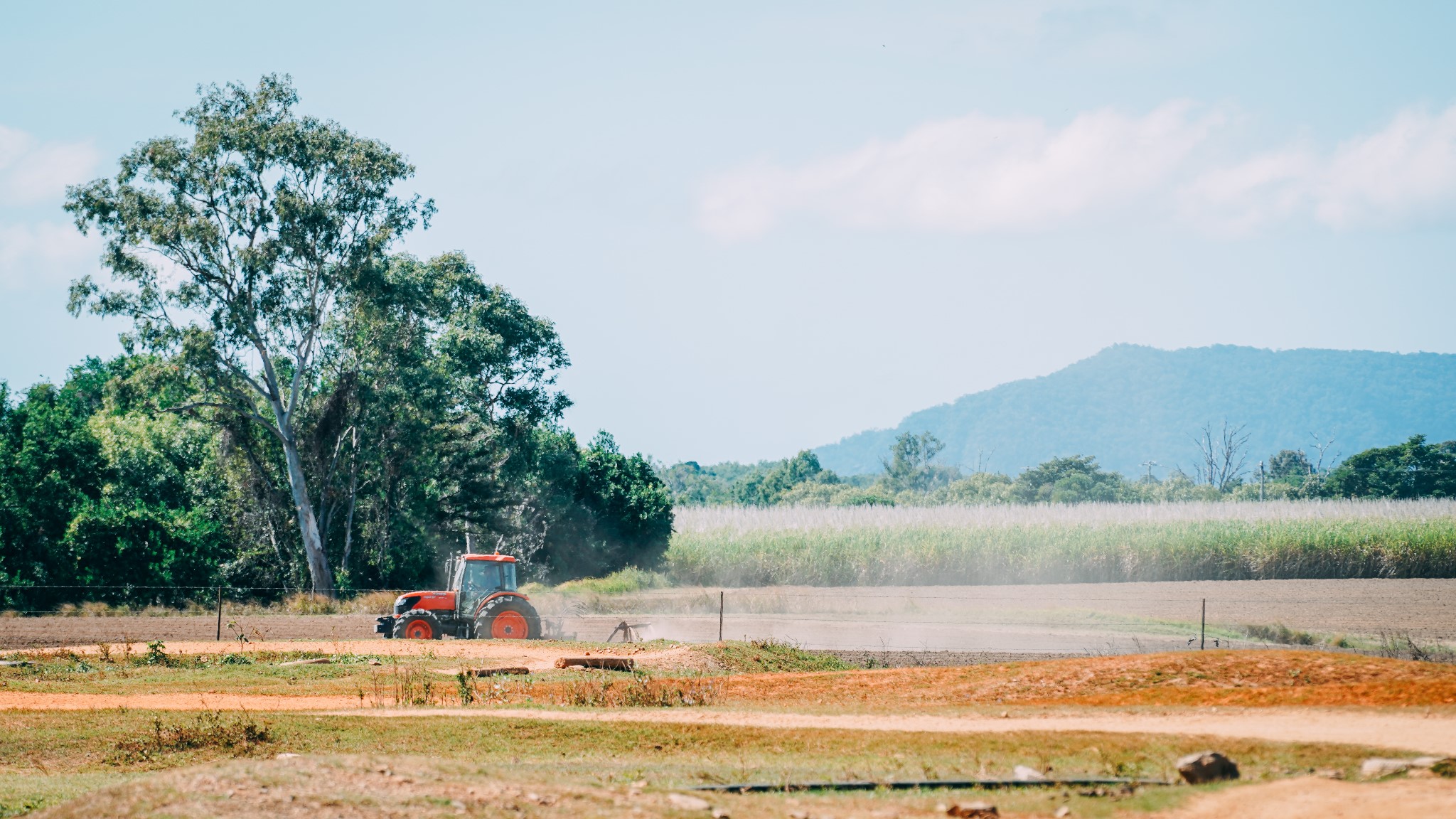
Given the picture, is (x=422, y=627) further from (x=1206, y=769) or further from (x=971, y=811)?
(x=1206, y=769)

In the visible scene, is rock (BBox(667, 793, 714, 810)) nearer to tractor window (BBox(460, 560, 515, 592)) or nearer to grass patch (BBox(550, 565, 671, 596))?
tractor window (BBox(460, 560, 515, 592))

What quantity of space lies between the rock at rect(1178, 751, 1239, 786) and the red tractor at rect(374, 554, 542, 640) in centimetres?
2054

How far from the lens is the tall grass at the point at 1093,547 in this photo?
4775 centimetres

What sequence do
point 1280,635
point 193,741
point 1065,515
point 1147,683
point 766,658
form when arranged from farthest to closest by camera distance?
point 1065,515, point 1280,635, point 766,658, point 1147,683, point 193,741

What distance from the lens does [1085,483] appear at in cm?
11744

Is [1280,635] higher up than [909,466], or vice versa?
[909,466]

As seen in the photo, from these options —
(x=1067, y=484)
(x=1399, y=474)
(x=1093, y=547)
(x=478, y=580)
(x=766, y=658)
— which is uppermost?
(x=1399, y=474)

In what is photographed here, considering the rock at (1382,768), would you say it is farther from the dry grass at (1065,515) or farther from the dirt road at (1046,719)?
the dry grass at (1065,515)

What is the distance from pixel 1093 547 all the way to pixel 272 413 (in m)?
33.3

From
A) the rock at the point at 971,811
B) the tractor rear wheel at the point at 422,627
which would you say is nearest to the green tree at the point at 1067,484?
the tractor rear wheel at the point at 422,627

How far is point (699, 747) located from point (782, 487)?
4697 inches

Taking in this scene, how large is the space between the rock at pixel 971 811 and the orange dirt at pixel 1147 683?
7.67 metres

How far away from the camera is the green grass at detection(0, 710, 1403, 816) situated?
40.1 feet

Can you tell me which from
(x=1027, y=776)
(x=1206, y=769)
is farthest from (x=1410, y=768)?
(x=1027, y=776)
